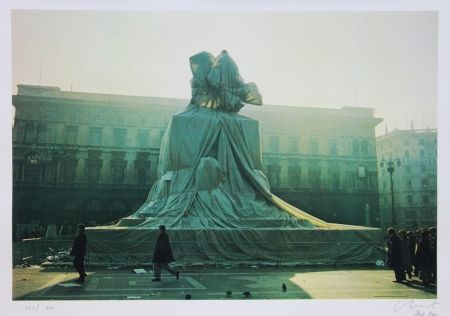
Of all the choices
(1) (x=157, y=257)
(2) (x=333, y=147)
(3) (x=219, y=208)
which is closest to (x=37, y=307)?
(1) (x=157, y=257)

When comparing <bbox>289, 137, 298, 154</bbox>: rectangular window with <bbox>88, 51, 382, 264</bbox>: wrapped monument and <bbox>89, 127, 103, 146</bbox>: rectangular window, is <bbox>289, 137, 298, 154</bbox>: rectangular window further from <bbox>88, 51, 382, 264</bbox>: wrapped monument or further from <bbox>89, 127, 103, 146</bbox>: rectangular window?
<bbox>88, 51, 382, 264</bbox>: wrapped monument

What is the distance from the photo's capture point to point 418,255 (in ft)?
42.6

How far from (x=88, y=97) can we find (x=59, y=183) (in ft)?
25.8

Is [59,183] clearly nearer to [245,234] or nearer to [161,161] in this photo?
[161,161]

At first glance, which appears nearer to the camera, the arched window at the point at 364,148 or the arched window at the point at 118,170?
the arched window at the point at 118,170

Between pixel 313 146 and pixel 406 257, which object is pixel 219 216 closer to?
pixel 406 257

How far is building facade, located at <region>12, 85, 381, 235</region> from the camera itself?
40.4 m

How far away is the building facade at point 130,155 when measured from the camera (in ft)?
133

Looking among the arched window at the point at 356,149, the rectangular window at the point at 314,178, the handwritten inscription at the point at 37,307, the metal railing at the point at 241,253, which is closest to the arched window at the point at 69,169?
the rectangular window at the point at 314,178

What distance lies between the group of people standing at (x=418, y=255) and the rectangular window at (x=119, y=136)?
34.2 m

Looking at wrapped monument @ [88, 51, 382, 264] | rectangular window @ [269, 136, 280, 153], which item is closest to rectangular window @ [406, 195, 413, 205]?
rectangular window @ [269, 136, 280, 153]

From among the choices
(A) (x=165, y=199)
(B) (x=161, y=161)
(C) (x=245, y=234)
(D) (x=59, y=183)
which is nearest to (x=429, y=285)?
(C) (x=245, y=234)

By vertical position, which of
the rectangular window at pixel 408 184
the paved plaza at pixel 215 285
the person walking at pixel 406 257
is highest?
the rectangular window at pixel 408 184

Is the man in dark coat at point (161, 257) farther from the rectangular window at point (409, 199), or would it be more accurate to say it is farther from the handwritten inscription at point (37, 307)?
the rectangular window at point (409, 199)
